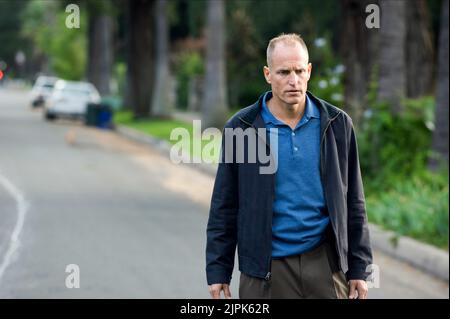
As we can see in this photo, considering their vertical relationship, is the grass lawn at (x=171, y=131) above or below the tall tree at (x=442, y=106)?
below

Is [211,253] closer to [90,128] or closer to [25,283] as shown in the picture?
[25,283]

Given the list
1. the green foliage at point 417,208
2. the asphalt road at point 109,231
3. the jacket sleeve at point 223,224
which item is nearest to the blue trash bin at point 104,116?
the asphalt road at point 109,231

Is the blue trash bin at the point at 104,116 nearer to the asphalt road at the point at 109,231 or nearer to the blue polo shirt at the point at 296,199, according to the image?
the asphalt road at the point at 109,231

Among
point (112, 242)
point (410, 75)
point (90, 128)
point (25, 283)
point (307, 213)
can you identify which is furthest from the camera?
point (90, 128)

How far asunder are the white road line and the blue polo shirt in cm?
539

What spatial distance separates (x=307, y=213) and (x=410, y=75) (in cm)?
2370

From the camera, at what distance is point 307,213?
15.1 feet

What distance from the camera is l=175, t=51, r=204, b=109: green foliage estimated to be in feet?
159

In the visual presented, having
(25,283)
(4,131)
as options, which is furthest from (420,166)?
(4,131)

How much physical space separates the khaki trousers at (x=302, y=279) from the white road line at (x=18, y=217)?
17.3ft

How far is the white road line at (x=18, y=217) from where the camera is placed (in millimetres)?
10266

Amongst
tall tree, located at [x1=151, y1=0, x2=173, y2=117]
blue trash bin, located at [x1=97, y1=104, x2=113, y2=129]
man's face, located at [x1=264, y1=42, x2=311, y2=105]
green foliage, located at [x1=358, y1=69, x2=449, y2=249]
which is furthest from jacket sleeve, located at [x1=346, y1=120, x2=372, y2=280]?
blue trash bin, located at [x1=97, y1=104, x2=113, y2=129]

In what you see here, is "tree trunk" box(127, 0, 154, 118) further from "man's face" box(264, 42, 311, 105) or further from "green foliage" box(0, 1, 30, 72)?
"green foliage" box(0, 1, 30, 72)

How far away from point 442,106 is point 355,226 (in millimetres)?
10511
